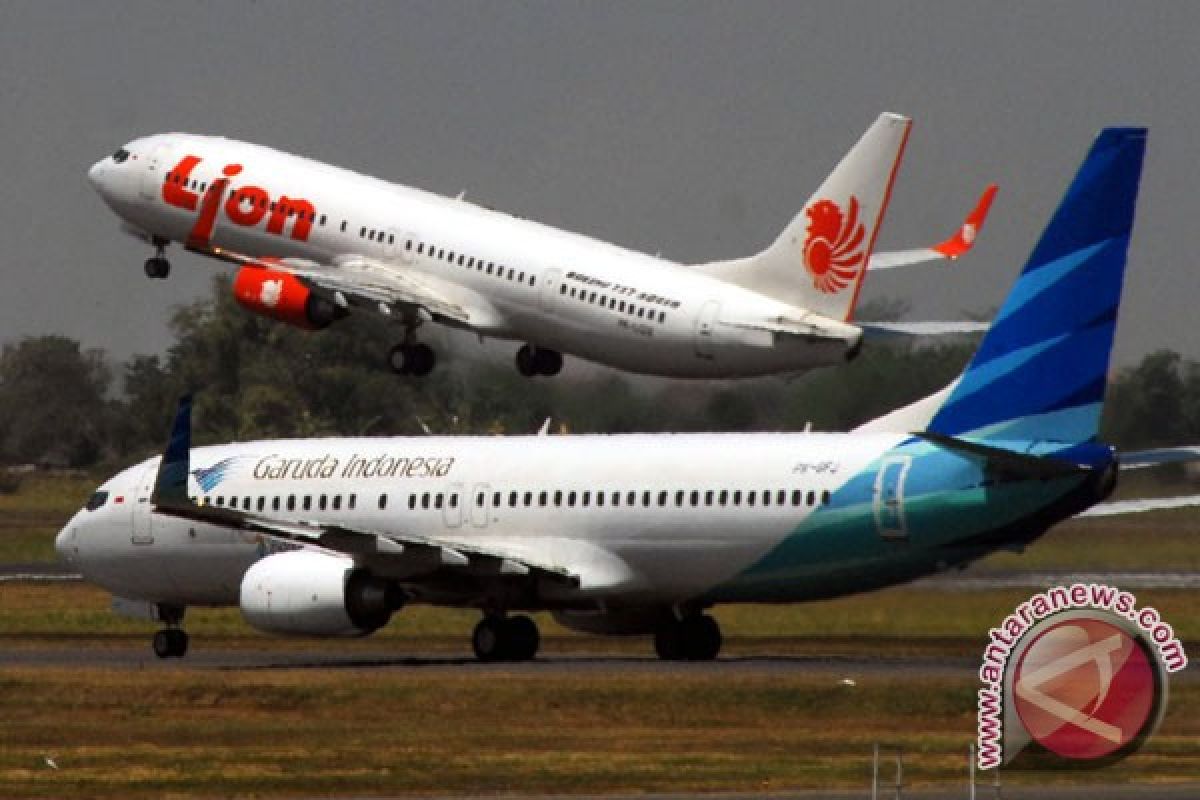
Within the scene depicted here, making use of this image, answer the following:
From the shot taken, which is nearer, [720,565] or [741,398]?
[720,565]

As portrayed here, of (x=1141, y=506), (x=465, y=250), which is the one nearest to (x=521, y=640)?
(x=1141, y=506)

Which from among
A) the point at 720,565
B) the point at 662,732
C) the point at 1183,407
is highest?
the point at 1183,407

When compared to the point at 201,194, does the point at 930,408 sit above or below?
below

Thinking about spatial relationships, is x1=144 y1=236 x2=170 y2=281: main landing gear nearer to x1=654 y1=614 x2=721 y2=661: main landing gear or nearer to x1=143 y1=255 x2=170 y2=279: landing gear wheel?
x1=143 y1=255 x2=170 y2=279: landing gear wheel

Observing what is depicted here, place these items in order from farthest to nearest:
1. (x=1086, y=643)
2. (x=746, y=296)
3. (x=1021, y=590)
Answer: (x=746, y=296) → (x=1021, y=590) → (x=1086, y=643)

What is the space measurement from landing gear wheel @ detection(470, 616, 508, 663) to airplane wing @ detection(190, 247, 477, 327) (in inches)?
889

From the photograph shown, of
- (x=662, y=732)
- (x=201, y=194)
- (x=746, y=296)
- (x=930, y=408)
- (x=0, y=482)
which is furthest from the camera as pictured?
(x=0, y=482)

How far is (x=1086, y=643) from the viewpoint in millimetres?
35844

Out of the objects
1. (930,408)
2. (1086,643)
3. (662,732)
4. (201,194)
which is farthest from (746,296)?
(1086,643)

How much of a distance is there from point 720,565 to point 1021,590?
11.3 metres

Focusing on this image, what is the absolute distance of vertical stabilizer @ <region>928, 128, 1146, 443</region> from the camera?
53375mm

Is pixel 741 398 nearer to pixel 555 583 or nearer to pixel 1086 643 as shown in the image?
pixel 555 583

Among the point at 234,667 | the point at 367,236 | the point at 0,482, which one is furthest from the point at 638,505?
the point at 0,482

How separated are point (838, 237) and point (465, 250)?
995cm
